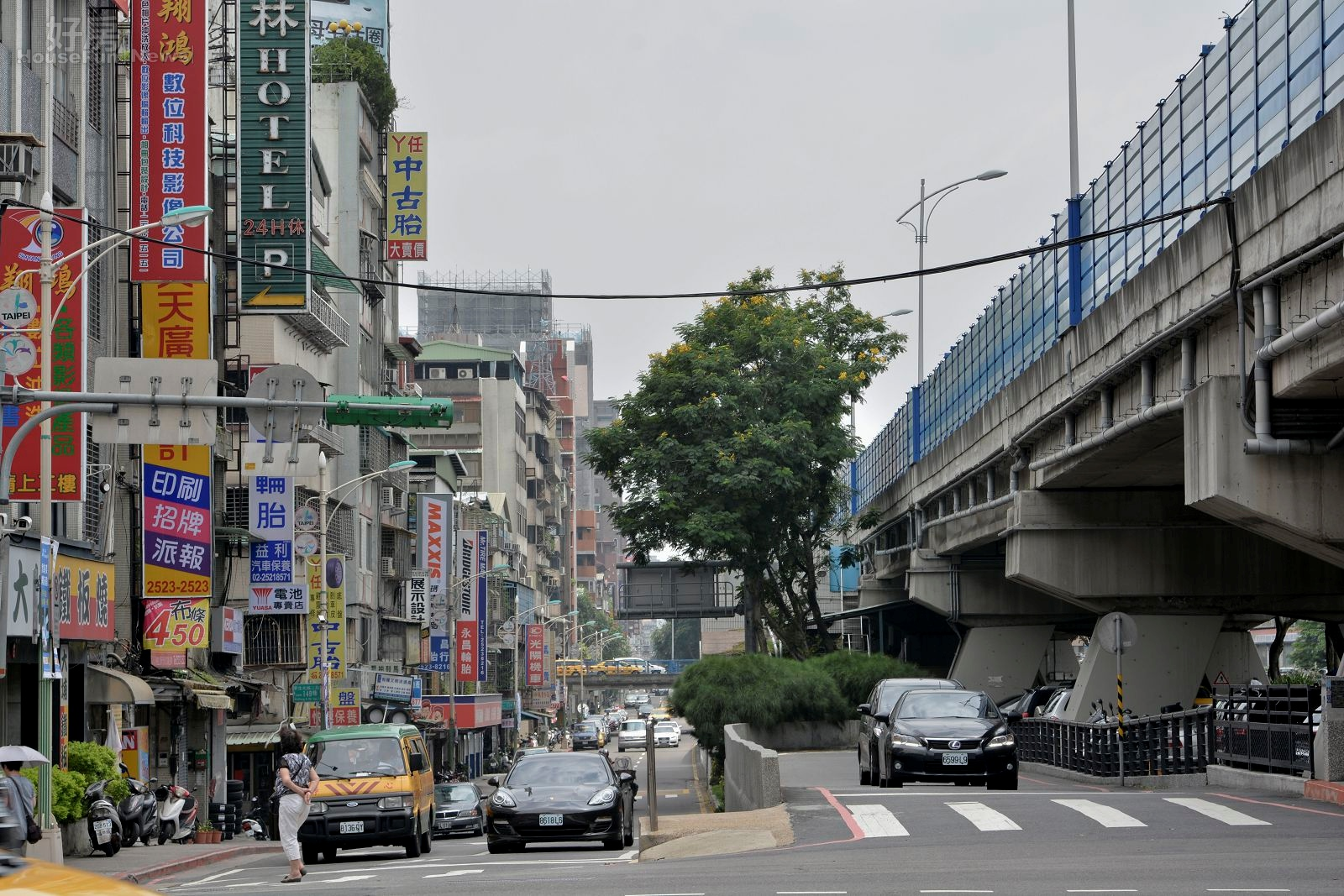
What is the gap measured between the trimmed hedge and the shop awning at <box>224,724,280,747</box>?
491 inches

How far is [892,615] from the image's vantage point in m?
79.1

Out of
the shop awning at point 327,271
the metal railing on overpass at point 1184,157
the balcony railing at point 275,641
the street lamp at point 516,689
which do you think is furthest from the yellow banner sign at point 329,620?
the street lamp at point 516,689

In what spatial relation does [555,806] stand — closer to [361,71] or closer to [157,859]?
[157,859]

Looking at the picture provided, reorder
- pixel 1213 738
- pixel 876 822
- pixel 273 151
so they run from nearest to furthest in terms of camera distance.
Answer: pixel 876 822 → pixel 1213 738 → pixel 273 151

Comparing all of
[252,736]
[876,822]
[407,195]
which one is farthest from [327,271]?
[876,822]

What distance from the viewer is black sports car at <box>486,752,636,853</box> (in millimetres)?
22719

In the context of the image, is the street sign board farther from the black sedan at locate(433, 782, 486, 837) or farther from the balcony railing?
the balcony railing

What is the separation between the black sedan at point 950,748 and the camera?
2786 centimetres

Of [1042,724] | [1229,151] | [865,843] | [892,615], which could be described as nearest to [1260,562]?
[1042,724]

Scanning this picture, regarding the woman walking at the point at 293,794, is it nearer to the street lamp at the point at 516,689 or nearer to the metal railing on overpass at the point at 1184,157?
the metal railing on overpass at the point at 1184,157

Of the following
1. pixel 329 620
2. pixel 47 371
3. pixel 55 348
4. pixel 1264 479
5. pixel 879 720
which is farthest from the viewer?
pixel 329 620

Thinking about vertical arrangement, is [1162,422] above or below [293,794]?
above

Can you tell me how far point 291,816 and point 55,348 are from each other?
451 inches

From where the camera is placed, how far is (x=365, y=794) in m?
24.1
